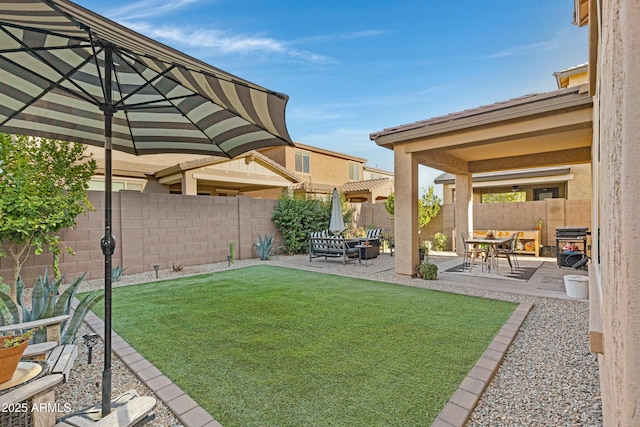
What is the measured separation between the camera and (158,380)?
341 cm

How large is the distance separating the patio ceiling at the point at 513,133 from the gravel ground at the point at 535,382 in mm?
3831


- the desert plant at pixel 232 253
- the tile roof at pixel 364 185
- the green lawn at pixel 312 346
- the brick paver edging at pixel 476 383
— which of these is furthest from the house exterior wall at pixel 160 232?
the tile roof at pixel 364 185

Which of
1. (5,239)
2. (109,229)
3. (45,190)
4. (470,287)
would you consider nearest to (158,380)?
(109,229)

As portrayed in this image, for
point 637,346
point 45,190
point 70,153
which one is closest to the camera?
point 637,346

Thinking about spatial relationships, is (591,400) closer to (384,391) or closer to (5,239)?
(384,391)

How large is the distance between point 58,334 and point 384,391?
3.43 metres

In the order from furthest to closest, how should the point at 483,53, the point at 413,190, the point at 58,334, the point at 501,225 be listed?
1. the point at 501,225
2. the point at 483,53
3. the point at 413,190
4. the point at 58,334

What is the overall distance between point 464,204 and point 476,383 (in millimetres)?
11234

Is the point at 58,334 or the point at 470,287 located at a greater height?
the point at 58,334

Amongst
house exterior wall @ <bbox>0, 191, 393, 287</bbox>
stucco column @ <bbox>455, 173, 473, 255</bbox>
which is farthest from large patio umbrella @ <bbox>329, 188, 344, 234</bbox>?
stucco column @ <bbox>455, 173, 473, 255</bbox>

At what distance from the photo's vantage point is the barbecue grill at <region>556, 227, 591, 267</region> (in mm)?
9695

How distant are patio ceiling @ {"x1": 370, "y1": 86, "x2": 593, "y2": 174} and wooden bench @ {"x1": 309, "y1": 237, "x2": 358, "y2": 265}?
12.7 feet

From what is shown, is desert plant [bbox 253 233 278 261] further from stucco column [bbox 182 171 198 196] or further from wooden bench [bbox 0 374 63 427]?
wooden bench [bbox 0 374 63 427]

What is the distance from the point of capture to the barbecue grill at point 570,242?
9.70m
